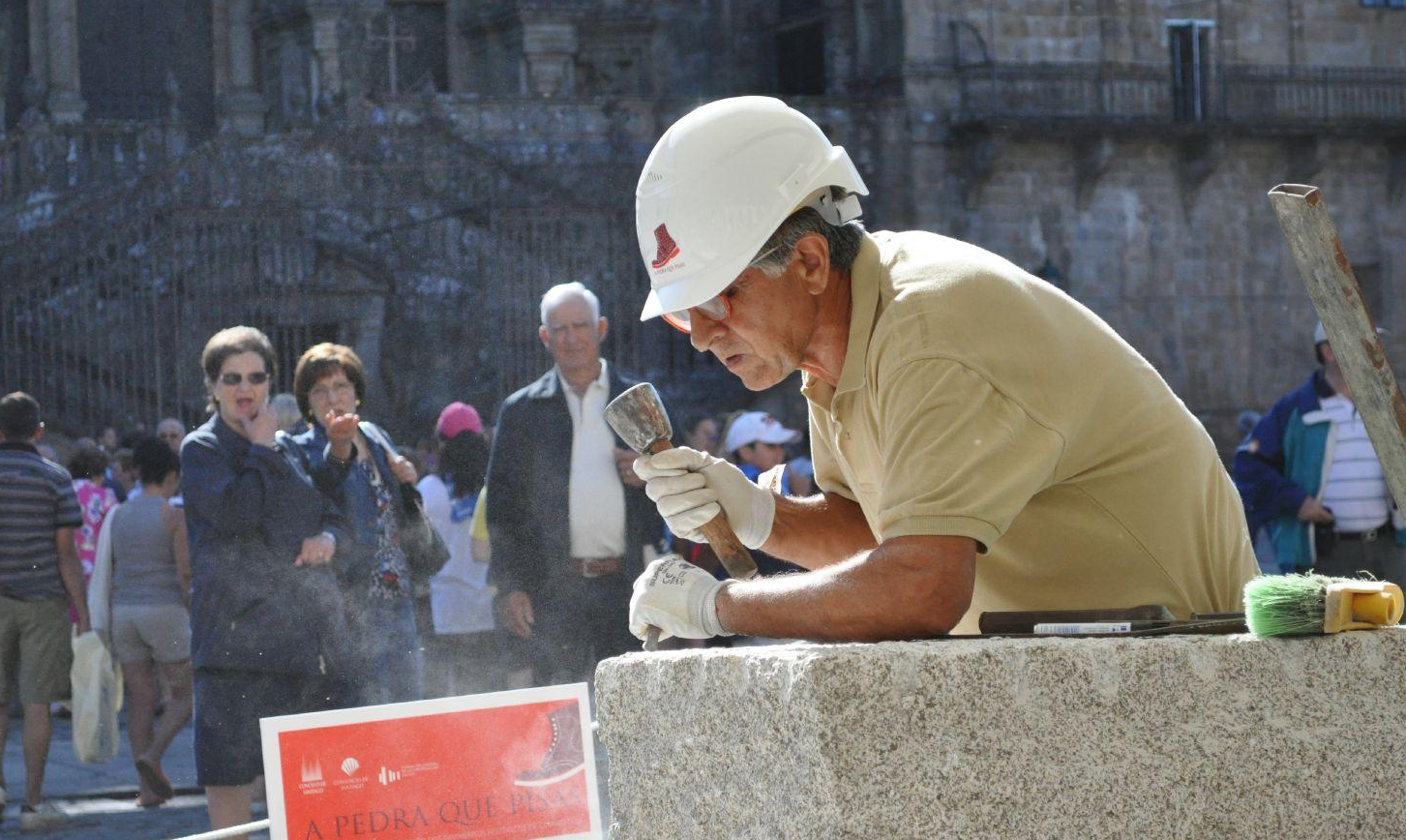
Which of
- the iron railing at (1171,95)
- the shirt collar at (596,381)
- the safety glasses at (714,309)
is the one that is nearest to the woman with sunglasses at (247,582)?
the shirt collar at (596,381)

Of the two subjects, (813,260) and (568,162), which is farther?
(568,162)

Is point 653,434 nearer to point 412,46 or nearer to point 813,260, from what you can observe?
point 813,260

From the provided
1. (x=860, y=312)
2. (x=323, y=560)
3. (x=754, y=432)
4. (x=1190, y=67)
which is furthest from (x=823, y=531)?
(x=1190, y=67)

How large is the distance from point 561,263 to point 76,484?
9731 millimetres

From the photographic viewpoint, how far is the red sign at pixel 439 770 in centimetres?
320

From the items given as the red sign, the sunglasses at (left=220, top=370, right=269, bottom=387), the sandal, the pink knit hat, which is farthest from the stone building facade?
the red sign

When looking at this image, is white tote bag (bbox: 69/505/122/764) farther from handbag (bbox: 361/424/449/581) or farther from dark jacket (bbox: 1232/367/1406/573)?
dark jacket (bbox: 1232/367/1406/573)

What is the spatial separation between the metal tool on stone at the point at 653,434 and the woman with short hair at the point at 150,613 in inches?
247

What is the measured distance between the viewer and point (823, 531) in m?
3.38

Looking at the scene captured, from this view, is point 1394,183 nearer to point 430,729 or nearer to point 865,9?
point 865,9

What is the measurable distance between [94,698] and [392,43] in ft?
70.1

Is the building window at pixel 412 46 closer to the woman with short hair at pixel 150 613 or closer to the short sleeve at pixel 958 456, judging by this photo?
the woman with short hair at pixel 150 613

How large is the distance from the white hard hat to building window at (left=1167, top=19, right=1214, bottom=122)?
24742 millimetres

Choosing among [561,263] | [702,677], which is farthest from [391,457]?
[561,263]
